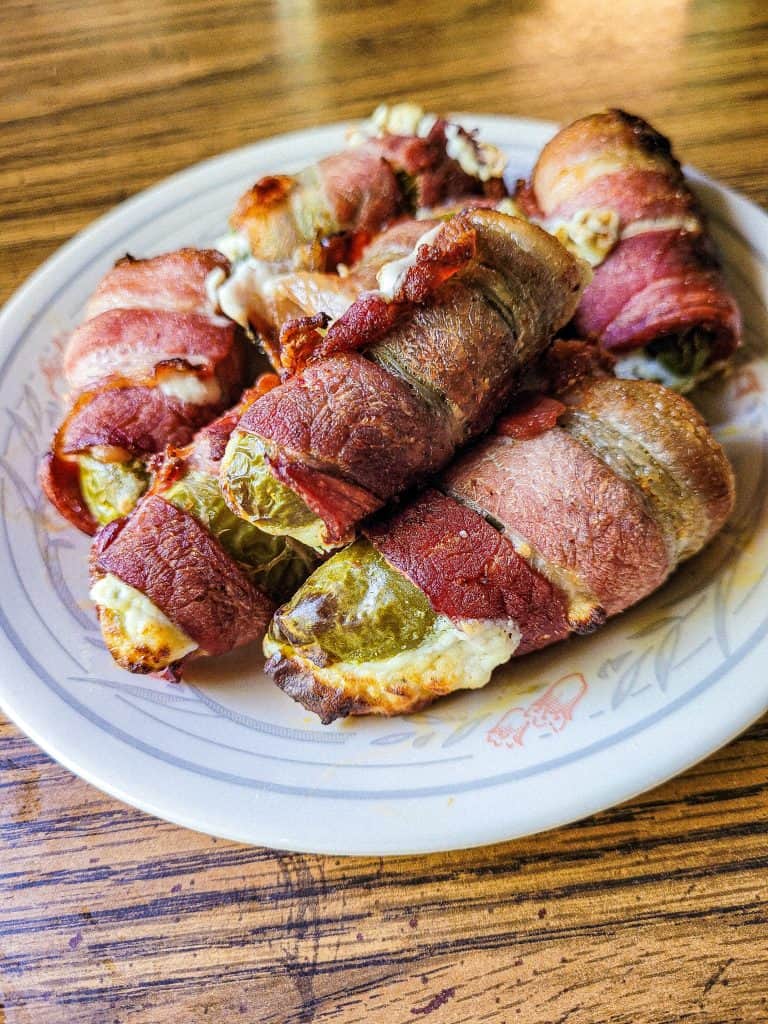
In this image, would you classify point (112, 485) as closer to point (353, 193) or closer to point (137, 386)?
point (137, 386)

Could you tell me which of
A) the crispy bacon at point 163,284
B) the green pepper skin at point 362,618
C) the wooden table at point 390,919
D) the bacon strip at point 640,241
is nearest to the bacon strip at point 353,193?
the crispy bacon at point 163,284

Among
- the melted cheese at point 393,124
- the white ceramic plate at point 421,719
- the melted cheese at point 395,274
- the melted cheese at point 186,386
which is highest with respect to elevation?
the melted cheese at point 393,124

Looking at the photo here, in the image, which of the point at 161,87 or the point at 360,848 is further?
the point at 161,87

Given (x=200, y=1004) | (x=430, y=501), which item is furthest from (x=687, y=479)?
(x=200, y=1004)

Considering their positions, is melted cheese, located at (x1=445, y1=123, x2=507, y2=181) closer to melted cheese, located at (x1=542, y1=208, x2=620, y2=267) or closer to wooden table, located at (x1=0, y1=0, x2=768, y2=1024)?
melted cheese, located at (x1=542, y1=208, x2=620, y2=267)

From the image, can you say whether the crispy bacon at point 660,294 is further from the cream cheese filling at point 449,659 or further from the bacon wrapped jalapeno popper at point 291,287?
the cream cheese filling at point 449,659

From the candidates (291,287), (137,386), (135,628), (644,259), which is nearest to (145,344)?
(137,386)

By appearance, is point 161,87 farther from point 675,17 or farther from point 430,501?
point 430,501
